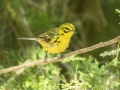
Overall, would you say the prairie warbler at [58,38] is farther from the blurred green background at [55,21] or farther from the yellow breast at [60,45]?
the blurred green background at [55,21]

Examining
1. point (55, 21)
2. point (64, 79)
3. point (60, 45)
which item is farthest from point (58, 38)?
point (55, 21)

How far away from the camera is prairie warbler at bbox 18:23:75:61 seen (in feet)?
8.71

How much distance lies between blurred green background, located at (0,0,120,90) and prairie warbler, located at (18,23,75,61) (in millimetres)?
932

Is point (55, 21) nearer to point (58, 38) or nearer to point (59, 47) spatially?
point (58, 38)

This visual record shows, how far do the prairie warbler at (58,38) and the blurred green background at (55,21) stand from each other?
3.06 feet

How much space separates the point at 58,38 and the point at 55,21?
1558 millimetres

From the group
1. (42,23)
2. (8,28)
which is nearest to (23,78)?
(42,23)

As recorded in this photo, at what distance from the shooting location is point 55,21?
4312 mm

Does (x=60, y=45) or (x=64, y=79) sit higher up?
(x=60, y=45)

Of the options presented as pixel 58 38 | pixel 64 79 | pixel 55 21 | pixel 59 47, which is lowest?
pixel 64 79

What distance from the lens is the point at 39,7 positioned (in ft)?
14.1

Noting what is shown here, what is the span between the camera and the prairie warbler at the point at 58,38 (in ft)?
8.71

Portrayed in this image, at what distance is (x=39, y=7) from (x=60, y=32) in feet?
5.25

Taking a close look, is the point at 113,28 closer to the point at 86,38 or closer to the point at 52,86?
the point at 86,38
